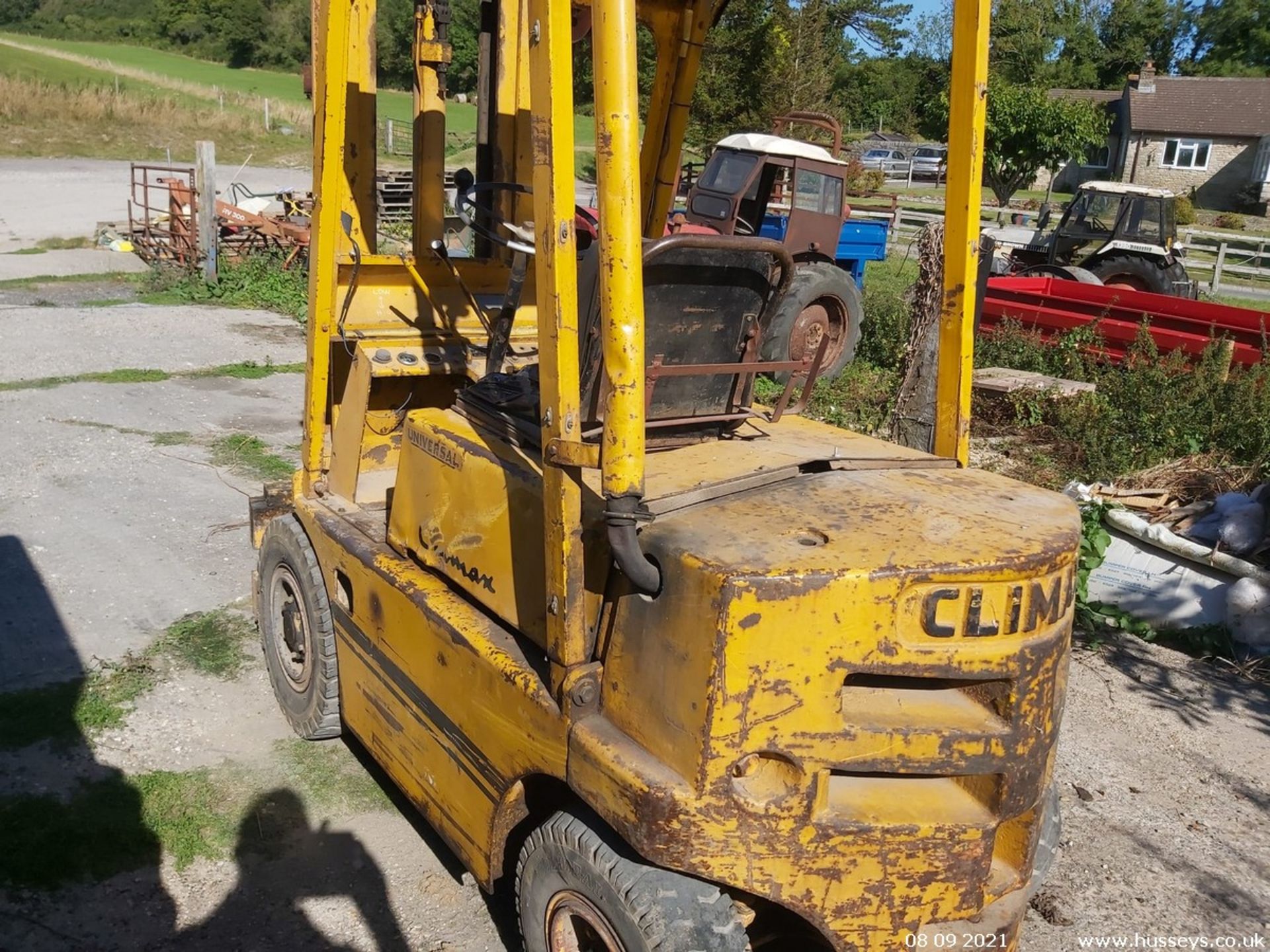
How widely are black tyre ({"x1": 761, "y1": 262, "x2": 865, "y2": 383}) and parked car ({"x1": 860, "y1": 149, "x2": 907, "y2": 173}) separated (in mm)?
31518

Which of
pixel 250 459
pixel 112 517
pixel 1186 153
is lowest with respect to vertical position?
pixel 112 517

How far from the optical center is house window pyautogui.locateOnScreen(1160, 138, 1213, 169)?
44.8 m

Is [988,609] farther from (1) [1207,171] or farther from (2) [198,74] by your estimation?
(2) [198,74]

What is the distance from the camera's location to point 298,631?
15.0ft

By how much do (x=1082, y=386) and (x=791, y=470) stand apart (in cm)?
790

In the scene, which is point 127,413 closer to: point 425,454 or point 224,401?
point 224,401

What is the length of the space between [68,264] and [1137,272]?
1680 cm

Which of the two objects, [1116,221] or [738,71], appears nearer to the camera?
[1116,221]

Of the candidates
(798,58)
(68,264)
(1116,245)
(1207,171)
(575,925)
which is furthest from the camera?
(1207,171)

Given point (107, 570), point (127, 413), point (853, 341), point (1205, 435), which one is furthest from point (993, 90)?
point (107, 570)

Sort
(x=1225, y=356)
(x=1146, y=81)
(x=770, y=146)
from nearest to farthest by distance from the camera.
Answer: (x=1225, y=356), (x=770, y=146), (x=1146, y=81)

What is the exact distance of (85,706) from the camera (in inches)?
184

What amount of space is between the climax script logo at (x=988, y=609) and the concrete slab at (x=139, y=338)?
10211mm

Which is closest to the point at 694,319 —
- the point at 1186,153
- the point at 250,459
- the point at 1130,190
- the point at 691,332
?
the point at 691,332
